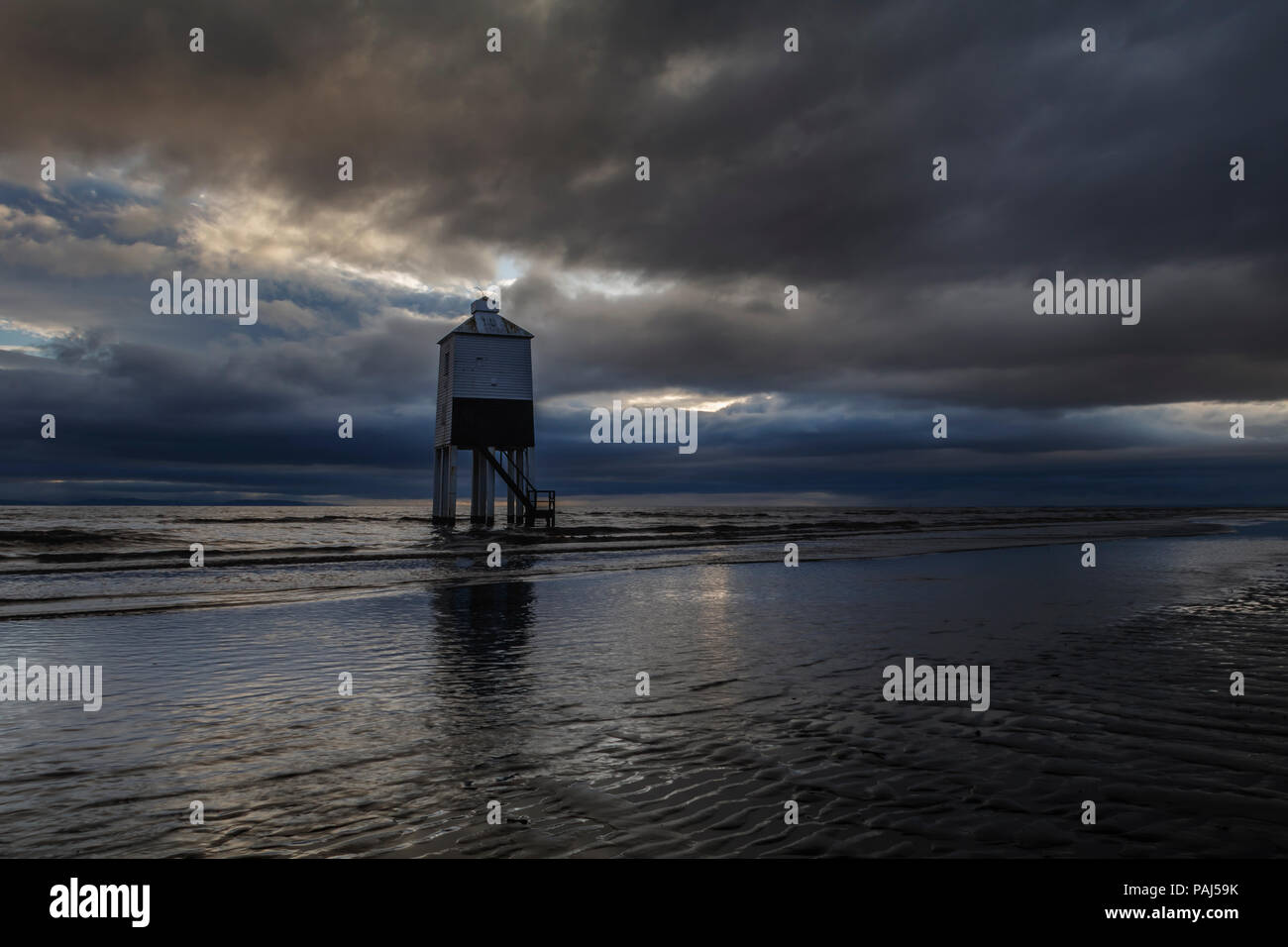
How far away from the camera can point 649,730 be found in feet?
21.1

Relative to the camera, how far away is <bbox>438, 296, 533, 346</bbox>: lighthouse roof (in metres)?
42.2

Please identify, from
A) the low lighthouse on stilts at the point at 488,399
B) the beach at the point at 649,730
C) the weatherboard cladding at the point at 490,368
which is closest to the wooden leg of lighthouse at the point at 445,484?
the low lighthouse on stilts at the point at 488,399

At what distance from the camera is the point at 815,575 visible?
69.5 ft

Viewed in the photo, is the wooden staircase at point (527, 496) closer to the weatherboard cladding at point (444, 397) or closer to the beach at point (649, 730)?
the weatherboard cladding at point (444, 397)

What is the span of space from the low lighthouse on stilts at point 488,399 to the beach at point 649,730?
26502mm

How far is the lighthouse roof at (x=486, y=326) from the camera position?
4222 centimetres

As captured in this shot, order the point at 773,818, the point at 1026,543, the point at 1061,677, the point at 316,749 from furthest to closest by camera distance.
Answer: the point at 1026,543
the point at 1061,677
the point at 316,749
the point at 773,818

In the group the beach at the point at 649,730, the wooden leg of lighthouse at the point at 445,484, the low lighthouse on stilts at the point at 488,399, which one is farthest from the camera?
→ the wooden leg of lighthouse at the point at 445,484

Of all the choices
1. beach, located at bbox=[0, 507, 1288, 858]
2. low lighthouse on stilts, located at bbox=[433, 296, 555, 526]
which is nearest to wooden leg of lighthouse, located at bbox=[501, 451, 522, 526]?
low lighthouse on stilts, located at bbox=[433, 296, 555, 526]
